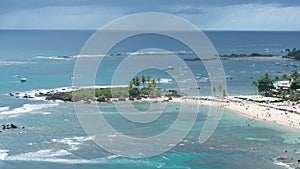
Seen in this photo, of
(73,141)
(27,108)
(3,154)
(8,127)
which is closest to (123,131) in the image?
(73,141)

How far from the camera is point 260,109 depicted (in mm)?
58125

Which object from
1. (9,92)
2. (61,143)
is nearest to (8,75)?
(9,92)

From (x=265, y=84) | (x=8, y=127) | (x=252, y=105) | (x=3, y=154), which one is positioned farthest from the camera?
(x=265, y=84)

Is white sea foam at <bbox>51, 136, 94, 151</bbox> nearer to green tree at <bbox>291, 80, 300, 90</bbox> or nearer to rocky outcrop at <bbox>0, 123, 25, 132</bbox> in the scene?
rocky outcrop at <bbox>0, 123, 25, 132</bbox>

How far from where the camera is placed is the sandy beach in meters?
52.3

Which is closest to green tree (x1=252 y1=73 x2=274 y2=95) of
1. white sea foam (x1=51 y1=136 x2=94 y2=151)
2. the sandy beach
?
the sandy beach

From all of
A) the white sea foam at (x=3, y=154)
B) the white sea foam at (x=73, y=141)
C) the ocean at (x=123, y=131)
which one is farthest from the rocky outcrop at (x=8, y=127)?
the white sea foam at (x=3, y=154)

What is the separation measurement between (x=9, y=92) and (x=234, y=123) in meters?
37.2

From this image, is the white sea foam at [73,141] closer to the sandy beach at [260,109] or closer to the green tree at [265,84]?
the sandy beach at [260,109]

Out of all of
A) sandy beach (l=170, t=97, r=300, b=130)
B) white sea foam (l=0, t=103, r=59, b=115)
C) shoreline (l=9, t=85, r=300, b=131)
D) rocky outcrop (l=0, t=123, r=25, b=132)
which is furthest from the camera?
white sea foam (l=0, t=103, r=59, b=115)

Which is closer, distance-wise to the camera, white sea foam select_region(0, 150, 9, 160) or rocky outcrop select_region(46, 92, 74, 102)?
white sea foam select_region(0, 150, 9, 160)

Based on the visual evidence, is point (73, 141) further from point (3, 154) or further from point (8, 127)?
point (8, 127)

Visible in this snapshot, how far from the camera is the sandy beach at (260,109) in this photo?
52.3m

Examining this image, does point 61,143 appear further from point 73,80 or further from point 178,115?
point 73,80
